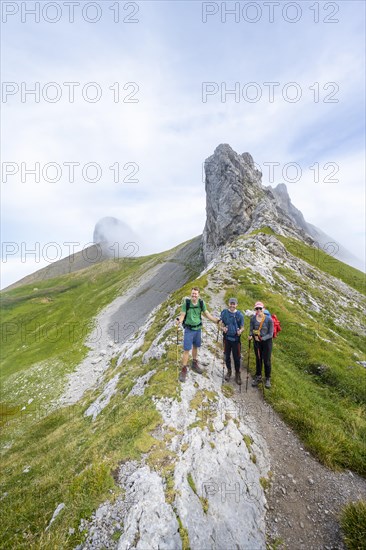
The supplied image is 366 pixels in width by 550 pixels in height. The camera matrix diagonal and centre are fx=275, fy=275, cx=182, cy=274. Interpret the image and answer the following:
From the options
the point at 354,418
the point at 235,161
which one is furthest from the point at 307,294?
the point at 235,161

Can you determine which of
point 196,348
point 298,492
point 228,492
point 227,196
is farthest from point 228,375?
point 227,196

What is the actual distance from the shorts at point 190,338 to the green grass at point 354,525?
8.13 m

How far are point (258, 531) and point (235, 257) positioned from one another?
3591 cm

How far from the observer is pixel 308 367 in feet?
61.9

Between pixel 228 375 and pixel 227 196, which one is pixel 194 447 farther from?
pixel 227 196

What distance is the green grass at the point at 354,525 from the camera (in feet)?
24.3

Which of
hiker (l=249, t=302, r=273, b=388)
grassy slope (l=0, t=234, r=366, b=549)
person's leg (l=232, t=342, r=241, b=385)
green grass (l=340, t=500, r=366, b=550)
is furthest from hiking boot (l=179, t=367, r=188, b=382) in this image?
green grass (l=340, t=500, r=366, b=550)

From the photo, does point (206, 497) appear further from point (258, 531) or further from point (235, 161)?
point (235, 161)

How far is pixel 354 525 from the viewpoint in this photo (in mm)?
Result: 7719

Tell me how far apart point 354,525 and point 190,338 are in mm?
8645

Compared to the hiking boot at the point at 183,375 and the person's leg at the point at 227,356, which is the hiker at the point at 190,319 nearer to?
the hiking boot at the point at 183,375

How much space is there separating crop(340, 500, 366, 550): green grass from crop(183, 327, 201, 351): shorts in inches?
320

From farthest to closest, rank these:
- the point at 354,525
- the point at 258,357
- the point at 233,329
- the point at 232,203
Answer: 1. the point at 232,203
2. the point at 258,357
3. the point at 233,329
4. the point at 354,525

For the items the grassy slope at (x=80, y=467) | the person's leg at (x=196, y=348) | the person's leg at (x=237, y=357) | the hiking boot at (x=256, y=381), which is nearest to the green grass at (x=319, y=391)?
the hiking boot at (x=256, y=381)
